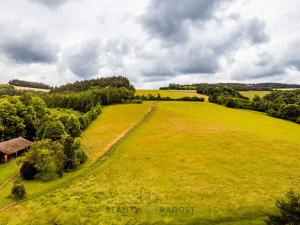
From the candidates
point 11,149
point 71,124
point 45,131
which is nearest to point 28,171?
point 11,149

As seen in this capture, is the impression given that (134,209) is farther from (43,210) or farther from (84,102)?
(84,102)

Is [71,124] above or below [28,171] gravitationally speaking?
above

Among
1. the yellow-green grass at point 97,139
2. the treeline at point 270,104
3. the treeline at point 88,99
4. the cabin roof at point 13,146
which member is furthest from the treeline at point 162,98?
the cabin roof at point 13,146

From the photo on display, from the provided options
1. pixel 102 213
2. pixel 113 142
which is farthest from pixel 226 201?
pixel 113 142

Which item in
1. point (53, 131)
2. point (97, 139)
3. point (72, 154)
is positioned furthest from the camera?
point (97, 139)

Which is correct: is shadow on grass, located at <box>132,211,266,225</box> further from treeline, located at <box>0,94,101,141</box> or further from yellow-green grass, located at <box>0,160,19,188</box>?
treeline, located at <box>0,94,101,141</box>

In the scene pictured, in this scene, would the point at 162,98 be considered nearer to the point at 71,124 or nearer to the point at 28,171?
the point at 71,124
